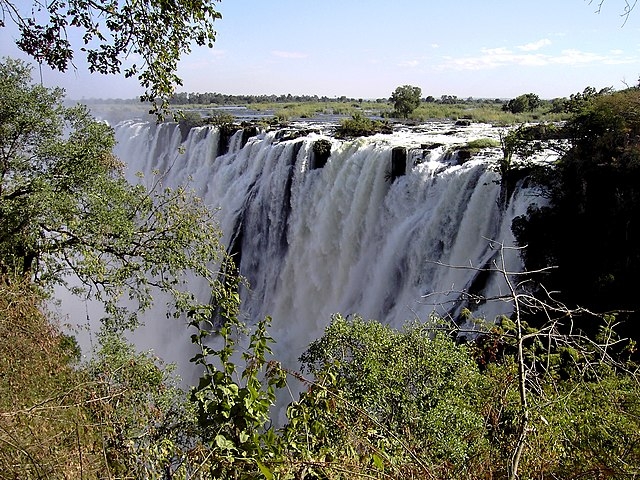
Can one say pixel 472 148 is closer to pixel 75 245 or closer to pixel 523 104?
pixel 75 245

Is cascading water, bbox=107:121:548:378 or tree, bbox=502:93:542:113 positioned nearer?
cascading water, bbox=107:121:548:378

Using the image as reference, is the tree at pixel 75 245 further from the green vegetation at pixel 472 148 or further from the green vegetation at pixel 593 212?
the green vegetation at pixel 472 148

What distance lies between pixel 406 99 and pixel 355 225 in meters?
22.2

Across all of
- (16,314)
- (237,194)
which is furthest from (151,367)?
(237,194)

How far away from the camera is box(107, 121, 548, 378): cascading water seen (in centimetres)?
1253

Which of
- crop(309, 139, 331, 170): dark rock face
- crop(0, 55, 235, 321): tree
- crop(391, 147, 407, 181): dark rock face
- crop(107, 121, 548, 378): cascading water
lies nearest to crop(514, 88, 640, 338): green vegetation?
crop(107, 121, 548, 378): cascading water

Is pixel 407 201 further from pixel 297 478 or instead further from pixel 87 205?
pixel 297 478

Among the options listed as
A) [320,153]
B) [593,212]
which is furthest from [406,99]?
[593,212]

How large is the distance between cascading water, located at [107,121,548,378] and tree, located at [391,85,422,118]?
1199 cm

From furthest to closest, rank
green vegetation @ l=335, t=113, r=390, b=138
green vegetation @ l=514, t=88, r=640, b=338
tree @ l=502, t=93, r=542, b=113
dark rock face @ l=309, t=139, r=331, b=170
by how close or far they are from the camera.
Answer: tree @ l=502, t=93, r=542, b=113 → green vegetation @ l=335, t=113, r=390, b=138 → dark rock face @ l=309, t=139, r=331, b=170 → green vegetation @ l=514, t=88, r=640, b=338

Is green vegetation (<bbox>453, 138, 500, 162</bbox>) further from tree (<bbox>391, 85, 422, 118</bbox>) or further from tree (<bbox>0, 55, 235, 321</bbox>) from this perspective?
tree (<bbox>391, 85, 422, 118</bbox>)

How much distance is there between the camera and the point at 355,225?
1656cm

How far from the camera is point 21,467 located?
3.36m

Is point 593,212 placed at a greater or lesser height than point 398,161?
lesser
